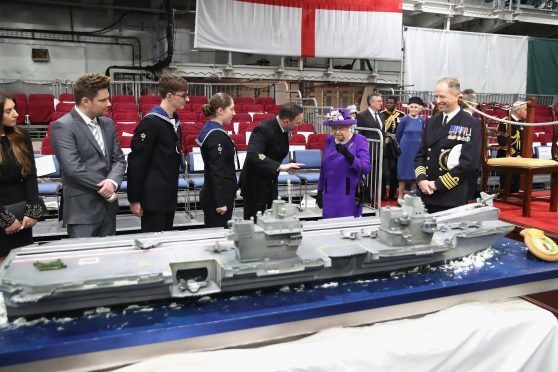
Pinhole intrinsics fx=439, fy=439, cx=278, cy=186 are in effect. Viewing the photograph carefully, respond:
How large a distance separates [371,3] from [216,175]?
34.9 feet

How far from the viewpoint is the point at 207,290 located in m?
1.45

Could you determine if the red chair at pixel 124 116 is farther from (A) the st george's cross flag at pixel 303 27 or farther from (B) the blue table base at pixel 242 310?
(B) the blue table base at pixel 242 310

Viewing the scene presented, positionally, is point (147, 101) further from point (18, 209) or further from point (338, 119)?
point (18, 209)

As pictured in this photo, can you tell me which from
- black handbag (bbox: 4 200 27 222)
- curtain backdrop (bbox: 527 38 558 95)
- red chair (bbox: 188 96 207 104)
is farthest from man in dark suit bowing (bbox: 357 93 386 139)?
curtain backdrop (bbox: 527 38 558 95)

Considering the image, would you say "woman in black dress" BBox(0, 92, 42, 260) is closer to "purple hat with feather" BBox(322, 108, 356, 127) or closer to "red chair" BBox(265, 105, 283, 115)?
"purple hat with feather" BBox(322, 108, 356, 127)

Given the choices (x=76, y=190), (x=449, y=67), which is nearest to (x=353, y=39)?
(x=449, y=67)

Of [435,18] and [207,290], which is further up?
[435,18]

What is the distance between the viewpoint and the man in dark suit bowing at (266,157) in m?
3.10

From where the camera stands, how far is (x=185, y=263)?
1465 millimetres

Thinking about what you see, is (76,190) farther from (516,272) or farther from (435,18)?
(435,18)

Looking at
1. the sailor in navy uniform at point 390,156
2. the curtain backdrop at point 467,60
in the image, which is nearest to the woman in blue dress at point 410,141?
the sailor in navy uniform at point 390,156

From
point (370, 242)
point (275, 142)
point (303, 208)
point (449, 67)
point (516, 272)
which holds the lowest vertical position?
point (303, 208)

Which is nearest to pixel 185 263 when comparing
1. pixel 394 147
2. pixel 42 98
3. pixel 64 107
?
pixel 394 147

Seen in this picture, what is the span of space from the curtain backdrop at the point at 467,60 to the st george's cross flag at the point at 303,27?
2.91 ft
